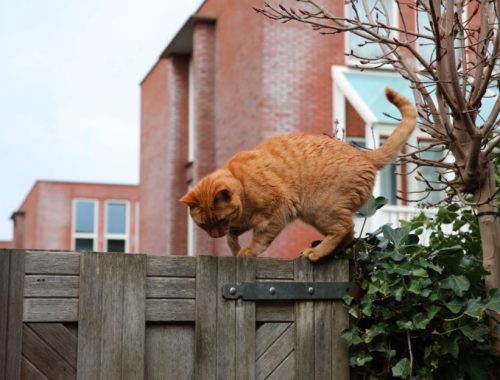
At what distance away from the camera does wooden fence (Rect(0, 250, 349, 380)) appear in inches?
110

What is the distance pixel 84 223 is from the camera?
108 ft

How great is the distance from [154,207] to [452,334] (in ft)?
58.5

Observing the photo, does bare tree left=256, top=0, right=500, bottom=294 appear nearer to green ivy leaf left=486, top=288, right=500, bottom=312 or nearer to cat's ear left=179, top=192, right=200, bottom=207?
green ivy leaf left=486, top=288, right=500, bottom=312

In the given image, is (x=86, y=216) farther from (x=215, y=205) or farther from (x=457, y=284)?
(x=457, y=284)

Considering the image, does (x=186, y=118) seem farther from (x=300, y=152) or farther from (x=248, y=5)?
(x=300, y=152)

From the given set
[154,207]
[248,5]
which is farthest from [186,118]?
[248,5]

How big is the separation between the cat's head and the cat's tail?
0.71 m

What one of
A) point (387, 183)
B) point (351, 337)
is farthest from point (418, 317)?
point (387, 183)

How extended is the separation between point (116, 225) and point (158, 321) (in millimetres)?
30247

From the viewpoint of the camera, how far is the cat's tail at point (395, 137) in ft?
12.5

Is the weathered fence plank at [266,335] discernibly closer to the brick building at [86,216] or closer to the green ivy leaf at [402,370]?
the green ivy leaf at [402,370]

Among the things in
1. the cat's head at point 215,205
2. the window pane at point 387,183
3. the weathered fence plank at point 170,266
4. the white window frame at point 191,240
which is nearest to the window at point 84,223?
the white window frame at point 191,240

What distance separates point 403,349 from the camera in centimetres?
345

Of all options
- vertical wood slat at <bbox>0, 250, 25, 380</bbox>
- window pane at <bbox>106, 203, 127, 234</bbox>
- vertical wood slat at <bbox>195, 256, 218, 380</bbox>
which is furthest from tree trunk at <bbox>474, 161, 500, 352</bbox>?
window pane at <bbox>106, 203, 127, 234</bbox>
